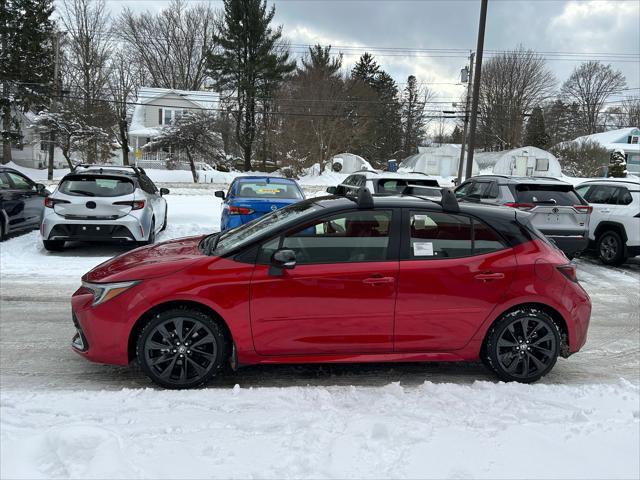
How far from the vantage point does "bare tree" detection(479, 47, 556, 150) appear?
6003cm

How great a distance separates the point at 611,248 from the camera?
10445mm

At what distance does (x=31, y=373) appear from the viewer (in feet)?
14.4

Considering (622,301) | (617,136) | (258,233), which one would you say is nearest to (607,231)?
(622,301)

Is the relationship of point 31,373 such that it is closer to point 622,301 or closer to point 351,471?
point 351,471

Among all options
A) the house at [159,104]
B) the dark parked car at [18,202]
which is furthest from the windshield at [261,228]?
the house at [159,104]

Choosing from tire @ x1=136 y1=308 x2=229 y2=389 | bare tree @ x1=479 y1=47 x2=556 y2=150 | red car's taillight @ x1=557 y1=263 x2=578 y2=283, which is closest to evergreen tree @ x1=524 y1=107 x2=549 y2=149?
bare tree @ x1=479 y1=47 x2=556 y2=150

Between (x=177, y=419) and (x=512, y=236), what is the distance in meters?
3.02

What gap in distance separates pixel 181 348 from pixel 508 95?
64.7 metres

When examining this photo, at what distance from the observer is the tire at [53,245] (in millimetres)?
9477

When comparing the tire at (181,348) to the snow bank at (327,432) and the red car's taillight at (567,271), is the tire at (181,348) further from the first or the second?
the red car's taillight at (567,271)

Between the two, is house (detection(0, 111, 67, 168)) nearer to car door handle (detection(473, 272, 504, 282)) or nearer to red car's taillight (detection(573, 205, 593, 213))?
red car's taillight (detection(573, 205, 593, 213))

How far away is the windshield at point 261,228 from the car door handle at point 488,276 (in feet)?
4.70

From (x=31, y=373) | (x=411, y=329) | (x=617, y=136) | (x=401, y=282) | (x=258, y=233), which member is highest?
(x=617, y=136)

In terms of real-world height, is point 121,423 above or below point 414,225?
below
